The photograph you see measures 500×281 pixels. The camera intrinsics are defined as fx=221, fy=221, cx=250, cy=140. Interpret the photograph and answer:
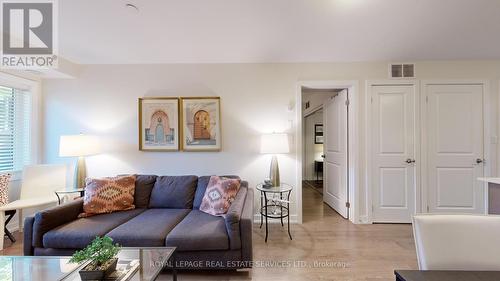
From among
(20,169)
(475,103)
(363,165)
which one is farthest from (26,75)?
(475,103)

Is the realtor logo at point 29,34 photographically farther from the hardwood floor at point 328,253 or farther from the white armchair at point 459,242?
the white armchair at point 459,242

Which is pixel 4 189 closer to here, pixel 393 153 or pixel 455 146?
pixel 393 153

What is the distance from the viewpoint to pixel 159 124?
328cm

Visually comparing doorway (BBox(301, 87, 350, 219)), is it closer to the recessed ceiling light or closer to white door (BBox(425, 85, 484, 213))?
white door (BBox(425, 85, 484, 213))

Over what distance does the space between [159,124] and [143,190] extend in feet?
3.28

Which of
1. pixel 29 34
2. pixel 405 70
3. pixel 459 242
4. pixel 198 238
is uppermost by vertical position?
pixel 29 34

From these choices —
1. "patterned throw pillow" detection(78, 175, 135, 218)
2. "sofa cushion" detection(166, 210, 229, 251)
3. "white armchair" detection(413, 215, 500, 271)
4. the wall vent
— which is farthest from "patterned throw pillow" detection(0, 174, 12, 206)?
the wall vent

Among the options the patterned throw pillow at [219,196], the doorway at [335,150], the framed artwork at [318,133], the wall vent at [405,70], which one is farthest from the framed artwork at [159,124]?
the framed artwork at [318,133]

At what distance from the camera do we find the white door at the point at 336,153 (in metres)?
3.54

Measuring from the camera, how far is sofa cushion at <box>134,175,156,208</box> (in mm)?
2740

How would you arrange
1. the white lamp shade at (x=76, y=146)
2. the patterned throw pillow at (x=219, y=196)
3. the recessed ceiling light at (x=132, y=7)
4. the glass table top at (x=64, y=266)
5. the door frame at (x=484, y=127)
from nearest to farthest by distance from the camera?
the glass table top at (x=64, y=266)
the recessed ceiling light at (x=132, y=7)
the patterned throw pillow at (x=219, y=196)
the white lamp shade at (x=76, y=146)
the door frame at (x=484, y=127)

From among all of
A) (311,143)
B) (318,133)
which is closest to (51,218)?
(311,143)

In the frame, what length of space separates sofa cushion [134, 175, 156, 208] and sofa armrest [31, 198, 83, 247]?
0.59 meters

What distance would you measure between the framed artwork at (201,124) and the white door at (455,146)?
3.08 metres
